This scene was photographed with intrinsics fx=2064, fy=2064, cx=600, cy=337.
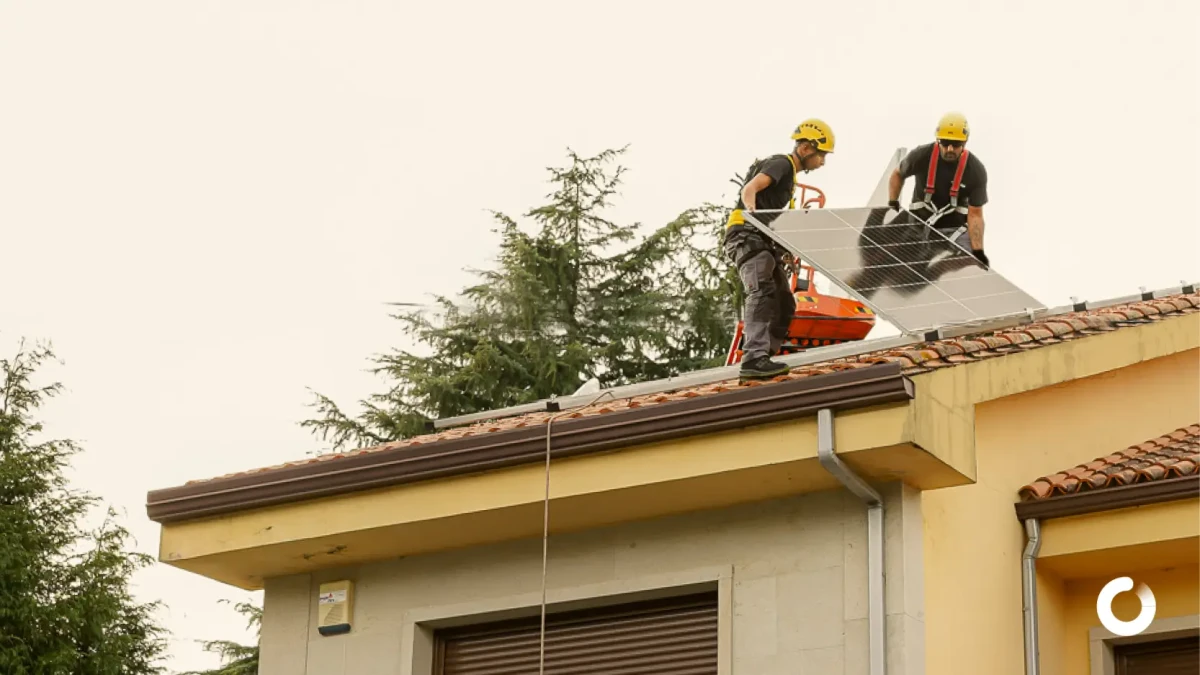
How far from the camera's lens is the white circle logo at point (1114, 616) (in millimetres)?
12398

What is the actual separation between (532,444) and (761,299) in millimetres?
2090

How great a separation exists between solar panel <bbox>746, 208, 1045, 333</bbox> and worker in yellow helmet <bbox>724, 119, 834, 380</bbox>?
Answer: 6.1 inches

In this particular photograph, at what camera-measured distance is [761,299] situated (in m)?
13.3

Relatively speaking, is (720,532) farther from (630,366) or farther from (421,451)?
(630,366)

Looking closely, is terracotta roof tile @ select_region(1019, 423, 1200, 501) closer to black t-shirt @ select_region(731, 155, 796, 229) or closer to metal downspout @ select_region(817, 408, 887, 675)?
metal downspout @ select_region(817, 408, 887, 675)

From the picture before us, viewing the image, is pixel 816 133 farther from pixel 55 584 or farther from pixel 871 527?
pixel 55 584

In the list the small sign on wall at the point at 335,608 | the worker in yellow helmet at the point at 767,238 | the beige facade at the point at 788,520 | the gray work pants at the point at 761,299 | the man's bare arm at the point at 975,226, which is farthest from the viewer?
the man's bare arm at the point at 975,226

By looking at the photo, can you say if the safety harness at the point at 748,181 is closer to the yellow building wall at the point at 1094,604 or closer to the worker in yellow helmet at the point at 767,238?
the worker in yellow helmet at the point at 767,238

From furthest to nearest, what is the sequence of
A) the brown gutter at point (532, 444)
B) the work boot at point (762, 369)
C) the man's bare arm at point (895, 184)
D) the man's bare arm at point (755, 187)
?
the man's bare arm at point (895, 184) → the man's bare arm at point (755, 187) → the work boot at point (762, 369) → the brown gutter at point (532, 444)

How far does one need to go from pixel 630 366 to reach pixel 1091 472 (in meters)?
15.4

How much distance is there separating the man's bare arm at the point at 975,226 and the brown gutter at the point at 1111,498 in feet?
13.5

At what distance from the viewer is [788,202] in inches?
551

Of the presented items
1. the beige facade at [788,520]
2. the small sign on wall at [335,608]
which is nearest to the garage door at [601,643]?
the beige facade at [788,520]

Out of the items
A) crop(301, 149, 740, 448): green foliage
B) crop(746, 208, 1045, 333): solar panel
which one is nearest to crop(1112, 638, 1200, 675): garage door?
crop(746, 208, 1045, 333): solar panel
